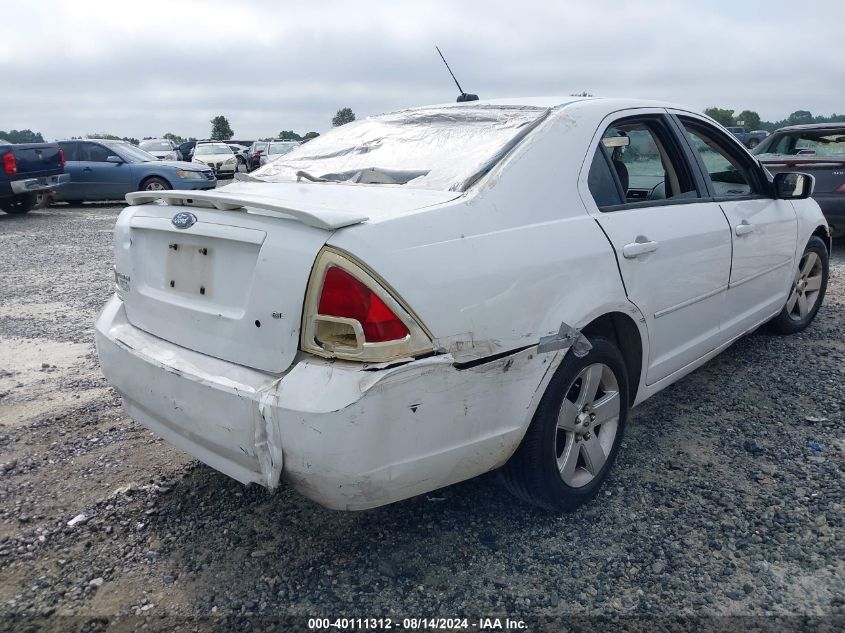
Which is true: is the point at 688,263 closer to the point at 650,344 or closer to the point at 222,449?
the point at 650,344

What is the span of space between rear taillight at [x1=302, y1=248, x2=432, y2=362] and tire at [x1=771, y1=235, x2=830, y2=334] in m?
3.55

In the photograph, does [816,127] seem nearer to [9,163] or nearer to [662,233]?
[662,233]

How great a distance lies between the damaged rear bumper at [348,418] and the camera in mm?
1999

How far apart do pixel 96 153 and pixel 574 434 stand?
47.7 ft

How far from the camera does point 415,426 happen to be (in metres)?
2.09

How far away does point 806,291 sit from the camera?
4.98 metres

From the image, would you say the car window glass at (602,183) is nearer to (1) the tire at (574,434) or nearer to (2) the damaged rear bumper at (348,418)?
(1) the tire at (574,434)

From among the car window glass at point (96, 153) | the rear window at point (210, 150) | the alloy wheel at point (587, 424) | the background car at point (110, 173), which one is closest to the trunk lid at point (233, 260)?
the alloy wheel at point (587, 424)

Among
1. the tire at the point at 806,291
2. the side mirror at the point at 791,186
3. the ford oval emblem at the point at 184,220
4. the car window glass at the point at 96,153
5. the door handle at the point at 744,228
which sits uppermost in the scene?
the car window glass at the point at 96,153

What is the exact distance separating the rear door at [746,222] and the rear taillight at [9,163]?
484 inches

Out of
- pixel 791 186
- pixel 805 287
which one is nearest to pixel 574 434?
pixel 791 186

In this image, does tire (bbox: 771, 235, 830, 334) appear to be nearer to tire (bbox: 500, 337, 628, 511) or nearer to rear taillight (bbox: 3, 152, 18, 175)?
tire (bbox: 500, 337, 628, 511)

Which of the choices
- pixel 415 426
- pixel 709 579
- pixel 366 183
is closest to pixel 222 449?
pixel 415 426

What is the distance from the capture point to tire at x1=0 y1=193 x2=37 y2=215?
13.3 meters
